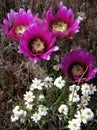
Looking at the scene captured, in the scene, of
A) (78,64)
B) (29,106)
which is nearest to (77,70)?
(78,64)

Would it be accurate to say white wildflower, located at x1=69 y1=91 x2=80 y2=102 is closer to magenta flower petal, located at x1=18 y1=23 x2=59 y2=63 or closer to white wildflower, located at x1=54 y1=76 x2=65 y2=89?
white wildflower, located at x1=54 y1=76 x2=65 y2=89

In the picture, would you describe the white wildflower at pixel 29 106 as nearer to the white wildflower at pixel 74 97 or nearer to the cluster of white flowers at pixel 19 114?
the cluster of white flowers at pixel 19 114

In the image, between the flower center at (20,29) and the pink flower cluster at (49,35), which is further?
the flower center at (20,29)

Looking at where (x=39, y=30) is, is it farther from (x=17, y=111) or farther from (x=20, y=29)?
(x=17, y=111)

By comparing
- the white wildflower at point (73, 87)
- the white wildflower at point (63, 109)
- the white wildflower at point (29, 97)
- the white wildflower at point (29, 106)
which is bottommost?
the white wildflower at point (63, 109)

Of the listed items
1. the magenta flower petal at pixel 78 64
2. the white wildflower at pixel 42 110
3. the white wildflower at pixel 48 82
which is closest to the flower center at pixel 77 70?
the magenta flower petal at pixel 78 64

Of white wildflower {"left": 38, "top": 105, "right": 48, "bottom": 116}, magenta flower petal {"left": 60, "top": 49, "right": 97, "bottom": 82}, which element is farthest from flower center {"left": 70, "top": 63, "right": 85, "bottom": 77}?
white wildflower {"left": 38, "top": 105, "right": 48, "bottom": 116}

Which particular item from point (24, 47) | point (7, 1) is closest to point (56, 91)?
point (24, 47)

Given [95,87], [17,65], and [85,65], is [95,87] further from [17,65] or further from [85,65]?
[17,65]
